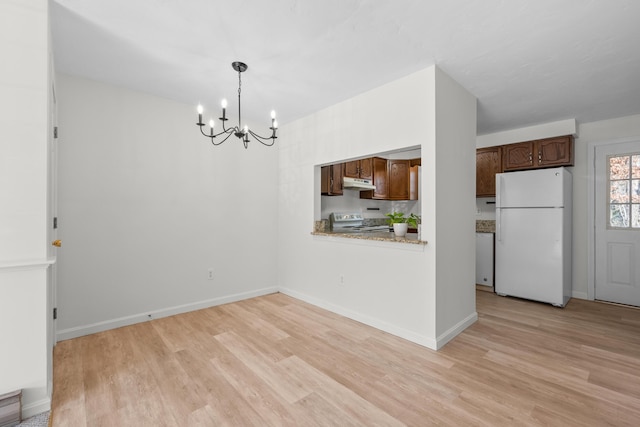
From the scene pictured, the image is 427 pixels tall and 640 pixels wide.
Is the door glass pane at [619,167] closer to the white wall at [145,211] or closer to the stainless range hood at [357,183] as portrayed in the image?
the stainless range hood at [357,183]

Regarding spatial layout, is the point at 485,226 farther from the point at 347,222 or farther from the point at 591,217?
the point at 347,222

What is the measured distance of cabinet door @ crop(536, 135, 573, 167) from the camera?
12.9 ft

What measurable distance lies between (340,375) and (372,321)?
3.30 ft

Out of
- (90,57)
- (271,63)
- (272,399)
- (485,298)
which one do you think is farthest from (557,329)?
(90,57)

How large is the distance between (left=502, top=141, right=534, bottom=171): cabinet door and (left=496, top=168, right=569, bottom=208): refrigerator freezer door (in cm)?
26

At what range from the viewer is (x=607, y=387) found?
2.04m

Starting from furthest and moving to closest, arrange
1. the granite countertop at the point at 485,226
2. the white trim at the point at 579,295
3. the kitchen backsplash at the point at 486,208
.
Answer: the kitchen backsplash at the point at 486,208, the granite countertop at the point at 485,226, the white trim at the point at 579,295

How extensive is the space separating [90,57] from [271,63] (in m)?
1.55

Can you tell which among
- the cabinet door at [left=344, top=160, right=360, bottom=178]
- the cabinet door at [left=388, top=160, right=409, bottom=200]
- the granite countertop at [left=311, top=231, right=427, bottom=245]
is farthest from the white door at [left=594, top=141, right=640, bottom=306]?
the cabinet door at [left=344, top=160, right=360, bottom=178]

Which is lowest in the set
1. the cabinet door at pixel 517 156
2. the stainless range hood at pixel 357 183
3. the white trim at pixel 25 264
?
the white trim at pixel 25 264

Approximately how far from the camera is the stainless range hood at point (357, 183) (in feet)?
15.1

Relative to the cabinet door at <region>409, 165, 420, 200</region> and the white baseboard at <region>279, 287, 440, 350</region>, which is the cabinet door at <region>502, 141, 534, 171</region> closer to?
the cabinet door at <region>409, 165, 420, 200</region>

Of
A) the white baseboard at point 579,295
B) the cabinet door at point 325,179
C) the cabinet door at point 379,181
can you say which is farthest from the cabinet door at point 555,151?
the cabinet door at point 325,179

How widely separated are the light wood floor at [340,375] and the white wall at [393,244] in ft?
1.02
